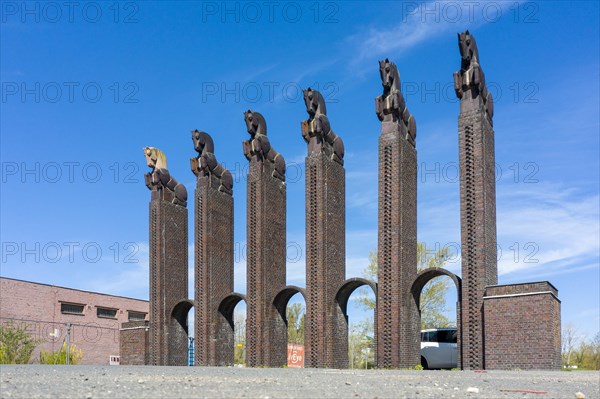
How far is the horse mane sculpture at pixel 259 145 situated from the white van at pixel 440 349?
10.4 m

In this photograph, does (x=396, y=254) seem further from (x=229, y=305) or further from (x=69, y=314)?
(x=69, y=314)

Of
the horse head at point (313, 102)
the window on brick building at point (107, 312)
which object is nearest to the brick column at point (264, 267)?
the horse head at point (313, 102)

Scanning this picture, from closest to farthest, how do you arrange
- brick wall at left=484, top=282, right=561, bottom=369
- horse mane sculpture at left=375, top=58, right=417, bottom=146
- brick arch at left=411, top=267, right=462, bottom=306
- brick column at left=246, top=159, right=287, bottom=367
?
brick wall at left=484, top=282, right=561, bottom=369 → brick arch at left=411, top=267, right=462, bottom=306 → horse mane sculpture at left=375, top=58, right=417, bottom=146 → brick column at left=246, top=159, right=287, bottom=367

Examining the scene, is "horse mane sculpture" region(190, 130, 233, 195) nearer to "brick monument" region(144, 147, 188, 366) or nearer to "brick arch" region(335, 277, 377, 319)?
"brick monument" region(144, 147, 188, 366)

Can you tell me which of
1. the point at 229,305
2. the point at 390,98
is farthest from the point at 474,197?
the point at 229,305

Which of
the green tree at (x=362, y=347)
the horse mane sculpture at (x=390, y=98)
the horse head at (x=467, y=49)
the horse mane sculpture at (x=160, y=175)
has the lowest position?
the green tree at (x=362, y=347)

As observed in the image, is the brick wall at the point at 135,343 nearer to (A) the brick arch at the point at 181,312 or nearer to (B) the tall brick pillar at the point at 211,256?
(A) the brick arch at the point at 181,312

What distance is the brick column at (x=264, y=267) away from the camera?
33812 millimetres

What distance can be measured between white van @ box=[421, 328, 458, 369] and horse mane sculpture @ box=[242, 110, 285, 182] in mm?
10396

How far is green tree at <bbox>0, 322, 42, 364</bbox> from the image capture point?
133ft

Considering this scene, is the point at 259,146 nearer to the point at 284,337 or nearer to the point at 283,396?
the point at 284,337

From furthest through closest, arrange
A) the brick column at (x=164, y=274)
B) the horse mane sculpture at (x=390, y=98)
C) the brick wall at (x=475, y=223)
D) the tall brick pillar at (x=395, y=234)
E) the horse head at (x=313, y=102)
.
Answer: the brick column at (x=164, y=274) → the horse head at (x=313, y=102) → the horse mane sculpture at (x=390, y=98) → the tall brick pillar at (x=395, y=234) → the brick wall at (x=475, y=223)

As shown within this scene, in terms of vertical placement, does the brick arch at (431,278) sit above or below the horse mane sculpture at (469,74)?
below

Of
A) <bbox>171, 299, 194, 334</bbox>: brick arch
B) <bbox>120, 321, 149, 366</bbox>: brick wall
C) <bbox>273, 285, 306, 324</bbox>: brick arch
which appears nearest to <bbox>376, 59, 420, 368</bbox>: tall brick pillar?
<bbox>273, 285, 306, 324</bbox>: brick arch
